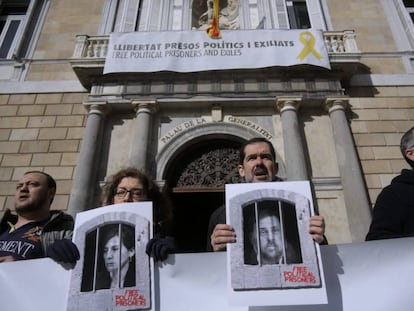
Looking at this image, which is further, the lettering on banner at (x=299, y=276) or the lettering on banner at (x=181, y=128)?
the lettering on banner at (x=181, y=128)

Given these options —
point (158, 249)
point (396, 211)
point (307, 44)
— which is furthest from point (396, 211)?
point (307, 44)

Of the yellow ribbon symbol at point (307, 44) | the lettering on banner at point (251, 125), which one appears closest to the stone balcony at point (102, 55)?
the yellow ribbon symbol at point (307, 44)

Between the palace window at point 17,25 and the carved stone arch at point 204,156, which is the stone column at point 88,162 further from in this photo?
the palace window at point 17,25

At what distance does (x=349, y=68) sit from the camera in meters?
7.76

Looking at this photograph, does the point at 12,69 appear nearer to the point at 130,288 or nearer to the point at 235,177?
the point at 235,177

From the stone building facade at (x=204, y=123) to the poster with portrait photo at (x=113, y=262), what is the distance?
476cm

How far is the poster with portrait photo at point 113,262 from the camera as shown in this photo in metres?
1.67

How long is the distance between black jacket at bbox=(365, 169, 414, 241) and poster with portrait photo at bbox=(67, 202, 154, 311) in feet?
4.95

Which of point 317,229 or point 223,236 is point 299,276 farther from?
point 223,236

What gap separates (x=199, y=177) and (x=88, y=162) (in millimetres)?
2467

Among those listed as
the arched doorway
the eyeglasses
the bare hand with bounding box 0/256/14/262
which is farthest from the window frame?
the bare hand with bounding box 0/256/14/262

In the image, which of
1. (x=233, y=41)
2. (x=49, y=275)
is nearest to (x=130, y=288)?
(x=49, y=275)

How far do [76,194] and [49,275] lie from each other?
4.89 metres

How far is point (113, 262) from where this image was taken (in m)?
1.75
